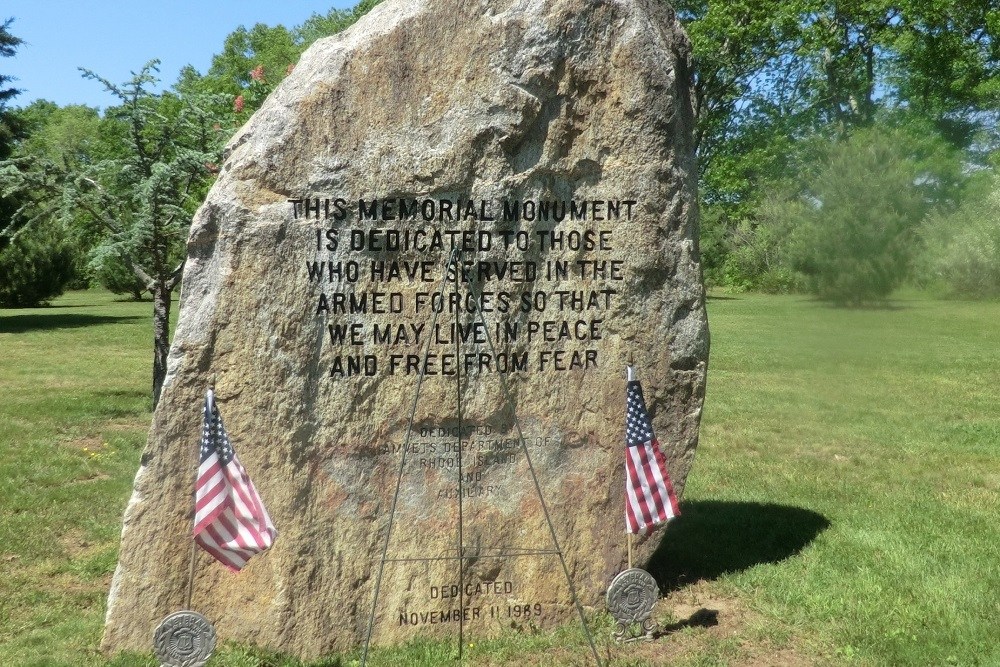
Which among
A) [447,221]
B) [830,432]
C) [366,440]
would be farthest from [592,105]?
[830,432]

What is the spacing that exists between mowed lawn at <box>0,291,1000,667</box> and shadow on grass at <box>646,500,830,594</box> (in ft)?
0.07

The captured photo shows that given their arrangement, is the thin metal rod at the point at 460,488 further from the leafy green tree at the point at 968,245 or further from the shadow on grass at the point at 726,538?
the leafy green tree at the point at 968,245

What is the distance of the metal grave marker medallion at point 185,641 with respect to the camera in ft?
16.2

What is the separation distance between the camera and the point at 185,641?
497 centimetres

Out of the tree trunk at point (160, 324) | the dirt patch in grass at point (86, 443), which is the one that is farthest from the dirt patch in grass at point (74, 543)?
the dirt patch in grass at point (86, 443)

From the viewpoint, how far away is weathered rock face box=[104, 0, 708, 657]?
550 cm

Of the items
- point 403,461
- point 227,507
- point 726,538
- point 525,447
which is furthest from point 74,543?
point 726,538

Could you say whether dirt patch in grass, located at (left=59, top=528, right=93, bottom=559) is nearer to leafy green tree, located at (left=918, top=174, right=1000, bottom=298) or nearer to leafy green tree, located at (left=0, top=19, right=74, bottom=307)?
leafy green tree, located at (left=918, top=174, right=1000, bottom=298)

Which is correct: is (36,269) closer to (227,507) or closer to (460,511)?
(460,511)

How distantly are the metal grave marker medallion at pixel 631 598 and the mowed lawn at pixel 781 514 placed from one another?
17cm

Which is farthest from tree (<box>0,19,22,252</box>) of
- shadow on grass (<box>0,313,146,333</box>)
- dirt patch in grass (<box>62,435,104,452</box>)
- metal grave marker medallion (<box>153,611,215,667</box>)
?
metal grave marker medallion (<box>153,611,215,667</box>)

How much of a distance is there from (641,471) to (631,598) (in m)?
0.73

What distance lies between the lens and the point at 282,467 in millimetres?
5547

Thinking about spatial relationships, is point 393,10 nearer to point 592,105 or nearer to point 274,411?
point 592,105
